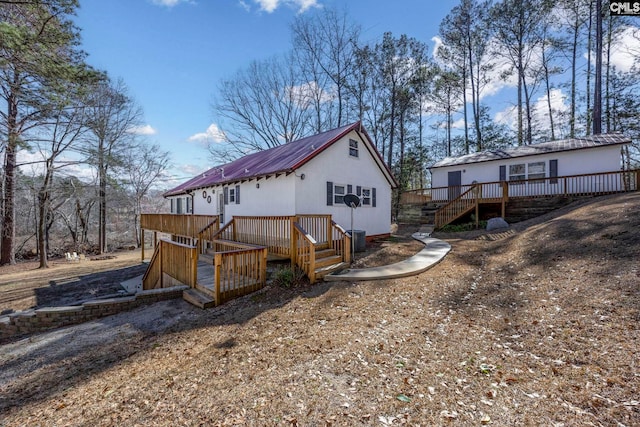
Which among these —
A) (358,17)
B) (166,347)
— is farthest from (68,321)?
(358,17)

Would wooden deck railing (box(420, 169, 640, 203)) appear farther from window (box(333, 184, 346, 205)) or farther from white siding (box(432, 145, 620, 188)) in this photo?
window (box(333, 184, 346, 205))

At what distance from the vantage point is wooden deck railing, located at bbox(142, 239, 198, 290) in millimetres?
7634

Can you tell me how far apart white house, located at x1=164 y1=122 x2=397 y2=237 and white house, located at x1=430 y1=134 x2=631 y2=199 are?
741 cm

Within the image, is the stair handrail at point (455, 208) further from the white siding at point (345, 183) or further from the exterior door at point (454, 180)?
the white siding at point (345, 183)

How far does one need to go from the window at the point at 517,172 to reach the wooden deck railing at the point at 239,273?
1690 centimetres

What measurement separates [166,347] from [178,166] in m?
30.9

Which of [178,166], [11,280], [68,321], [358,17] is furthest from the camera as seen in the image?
[178,166]

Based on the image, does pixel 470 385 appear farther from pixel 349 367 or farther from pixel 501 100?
pixel 501 100

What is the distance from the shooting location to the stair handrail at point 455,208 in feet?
50.4

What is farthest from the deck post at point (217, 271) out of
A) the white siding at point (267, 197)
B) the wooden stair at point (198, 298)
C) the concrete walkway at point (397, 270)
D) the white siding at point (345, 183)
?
the white siding at point (345, 183)

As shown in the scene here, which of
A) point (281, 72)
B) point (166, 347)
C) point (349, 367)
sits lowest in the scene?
point (166, 347)

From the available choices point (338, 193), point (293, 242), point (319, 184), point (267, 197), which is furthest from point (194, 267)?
point (338, 193)

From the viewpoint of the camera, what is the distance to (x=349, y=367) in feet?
11.6

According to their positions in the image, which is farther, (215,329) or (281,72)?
(281,72)
